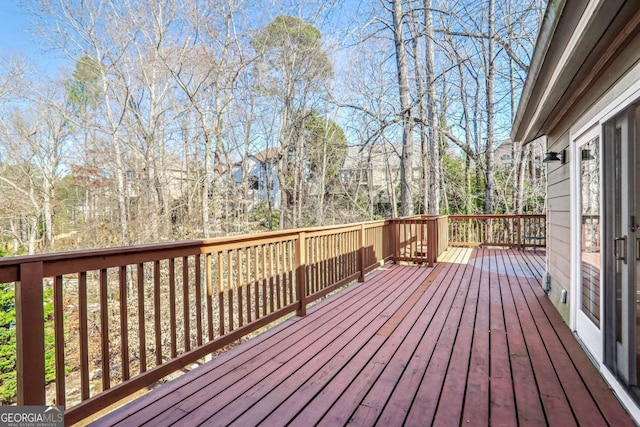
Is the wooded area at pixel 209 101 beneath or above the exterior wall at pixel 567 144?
above

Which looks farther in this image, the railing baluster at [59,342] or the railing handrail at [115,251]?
the railing baluster at [59,342]

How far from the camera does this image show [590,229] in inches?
104

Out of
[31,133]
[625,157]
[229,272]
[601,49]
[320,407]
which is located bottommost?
[320,407]

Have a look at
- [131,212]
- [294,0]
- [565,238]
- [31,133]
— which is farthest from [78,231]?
[565,238]

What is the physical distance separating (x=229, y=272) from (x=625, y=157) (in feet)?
9.24

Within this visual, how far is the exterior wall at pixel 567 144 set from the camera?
1.91 metres

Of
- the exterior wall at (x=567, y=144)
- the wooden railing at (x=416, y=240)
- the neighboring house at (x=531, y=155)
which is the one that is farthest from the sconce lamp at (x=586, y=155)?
the neighboring house at (x=531, y=155)

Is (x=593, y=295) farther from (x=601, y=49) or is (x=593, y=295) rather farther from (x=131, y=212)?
(x=131, y=212)

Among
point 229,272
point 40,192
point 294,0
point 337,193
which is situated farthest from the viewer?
point 337,193

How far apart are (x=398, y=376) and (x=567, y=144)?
2.92 m

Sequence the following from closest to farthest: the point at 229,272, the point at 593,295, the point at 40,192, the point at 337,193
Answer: the point at 593,295 → the point at 229,272 → the point at 40,192 → the point at 337,193

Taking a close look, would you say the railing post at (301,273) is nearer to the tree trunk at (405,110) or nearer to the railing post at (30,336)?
the railing post at (30,336)

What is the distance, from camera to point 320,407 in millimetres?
1876

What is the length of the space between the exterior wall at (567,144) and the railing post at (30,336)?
10.4 ft
